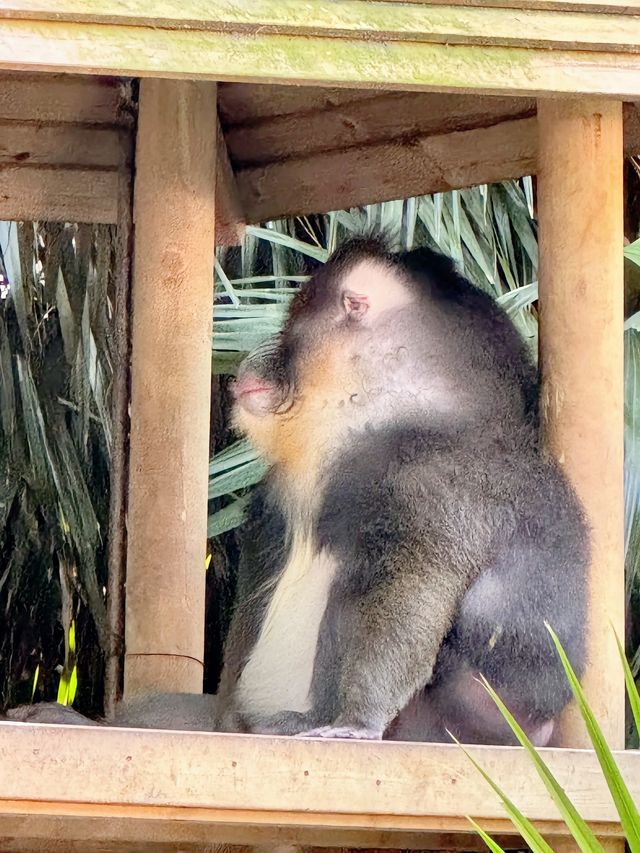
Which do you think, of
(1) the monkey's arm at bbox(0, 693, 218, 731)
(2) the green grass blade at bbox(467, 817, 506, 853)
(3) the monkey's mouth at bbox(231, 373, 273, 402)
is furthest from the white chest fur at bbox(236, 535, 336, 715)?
(2) the green grass blade at bbox(467, 817, 506, 853)

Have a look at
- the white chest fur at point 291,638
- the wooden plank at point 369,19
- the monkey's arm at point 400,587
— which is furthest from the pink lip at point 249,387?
the wooden plank at point 369,19

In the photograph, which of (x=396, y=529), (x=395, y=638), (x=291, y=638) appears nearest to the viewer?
(x=395, y=638)

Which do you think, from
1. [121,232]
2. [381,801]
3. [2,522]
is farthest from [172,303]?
[2,522]

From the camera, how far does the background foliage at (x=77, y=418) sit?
229 inches

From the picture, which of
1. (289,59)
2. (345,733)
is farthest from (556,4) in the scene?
(345,733)

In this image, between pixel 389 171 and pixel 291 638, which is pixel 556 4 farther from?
pixel 389 171

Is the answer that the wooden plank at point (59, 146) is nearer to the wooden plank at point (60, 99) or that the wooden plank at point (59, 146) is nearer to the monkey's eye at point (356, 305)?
the wooden plank at point (60, 99)

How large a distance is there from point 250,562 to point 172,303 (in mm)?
662

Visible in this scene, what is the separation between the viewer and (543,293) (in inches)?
144

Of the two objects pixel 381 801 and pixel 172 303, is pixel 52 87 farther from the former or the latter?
pixel 381 801

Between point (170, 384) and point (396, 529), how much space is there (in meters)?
0.90

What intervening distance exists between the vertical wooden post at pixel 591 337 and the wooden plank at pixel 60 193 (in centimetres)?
141

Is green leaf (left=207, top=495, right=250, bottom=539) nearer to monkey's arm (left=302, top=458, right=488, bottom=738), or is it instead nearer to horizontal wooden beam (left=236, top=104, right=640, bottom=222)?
horizontal wooden beam (left=236, top=104, right=640, bottom=222)

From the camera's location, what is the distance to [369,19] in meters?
2.96
